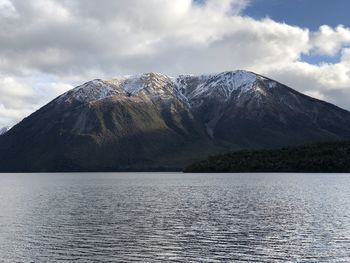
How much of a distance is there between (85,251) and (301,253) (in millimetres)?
27314

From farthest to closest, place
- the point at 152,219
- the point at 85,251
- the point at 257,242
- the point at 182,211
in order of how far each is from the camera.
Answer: the point at 182,211, the point at 152,219, the point at 257,242, the point at 85,251

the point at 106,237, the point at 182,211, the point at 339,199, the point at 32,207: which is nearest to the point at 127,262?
the point at 106,237

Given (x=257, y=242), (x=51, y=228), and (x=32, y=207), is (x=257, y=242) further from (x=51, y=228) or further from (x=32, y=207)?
(x=32, y=207)

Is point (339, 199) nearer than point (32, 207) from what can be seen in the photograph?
No

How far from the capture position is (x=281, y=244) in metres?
Answer: 66.4

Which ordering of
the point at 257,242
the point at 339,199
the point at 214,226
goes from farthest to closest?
the point at 339,199 < the point at 214,226 < the point at 257,242

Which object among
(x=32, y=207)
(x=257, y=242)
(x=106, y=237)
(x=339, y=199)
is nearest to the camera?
(x=257, y=242)

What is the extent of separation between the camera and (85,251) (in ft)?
210

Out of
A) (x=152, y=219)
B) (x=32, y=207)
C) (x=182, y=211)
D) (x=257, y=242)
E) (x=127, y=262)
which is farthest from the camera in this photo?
(x=32, y=207)

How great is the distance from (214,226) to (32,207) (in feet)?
181

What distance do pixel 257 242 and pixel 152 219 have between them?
1145 inches

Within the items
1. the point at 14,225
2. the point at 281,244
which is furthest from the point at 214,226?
the point at 14,225

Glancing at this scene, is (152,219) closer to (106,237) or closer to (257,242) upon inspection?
(106,237)

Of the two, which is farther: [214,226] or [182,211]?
[182,211]
